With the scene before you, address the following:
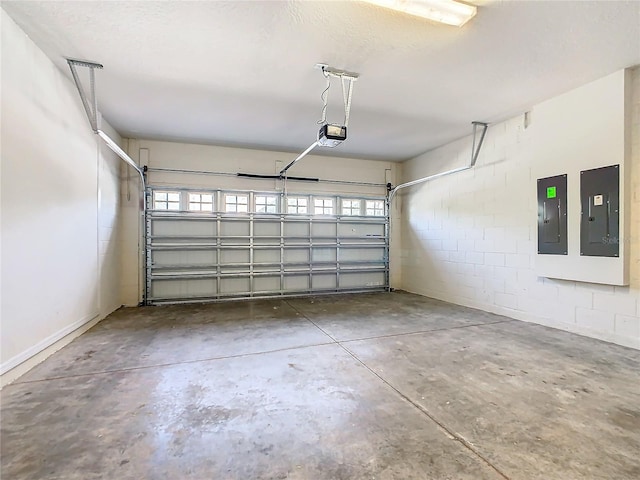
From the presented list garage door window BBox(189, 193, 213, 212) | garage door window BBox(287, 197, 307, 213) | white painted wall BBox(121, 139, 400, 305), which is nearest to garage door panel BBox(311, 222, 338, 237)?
garage door window BBox(287, 197, 307, 213)

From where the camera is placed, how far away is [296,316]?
475 centimetres

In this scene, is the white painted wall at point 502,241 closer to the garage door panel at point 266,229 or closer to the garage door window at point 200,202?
the garage door panel at point 266,229

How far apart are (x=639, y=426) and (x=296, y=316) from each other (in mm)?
3682

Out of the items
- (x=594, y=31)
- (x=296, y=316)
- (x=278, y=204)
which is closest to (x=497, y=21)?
(x=594, y=31)

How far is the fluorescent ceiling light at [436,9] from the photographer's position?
7.56 ft

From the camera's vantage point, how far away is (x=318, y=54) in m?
3.02

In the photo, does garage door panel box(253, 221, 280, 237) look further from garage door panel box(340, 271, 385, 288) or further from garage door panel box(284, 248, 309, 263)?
garage door panel box(340, 271, 385, 288)

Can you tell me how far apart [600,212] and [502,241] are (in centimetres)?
139

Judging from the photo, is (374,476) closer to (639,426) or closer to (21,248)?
(639,426)

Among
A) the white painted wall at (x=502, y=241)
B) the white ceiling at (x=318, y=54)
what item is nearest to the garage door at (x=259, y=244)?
the white painted wall at (x=502, y=241)

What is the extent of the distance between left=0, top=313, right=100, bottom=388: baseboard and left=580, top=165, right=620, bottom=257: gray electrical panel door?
18.8 ft

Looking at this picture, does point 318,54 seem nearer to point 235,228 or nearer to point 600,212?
point 600,212

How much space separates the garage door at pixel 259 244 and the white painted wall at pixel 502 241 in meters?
1.09

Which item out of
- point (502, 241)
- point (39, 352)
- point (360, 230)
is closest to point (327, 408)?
point (39, 352)
